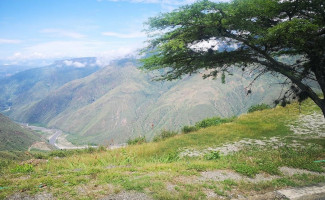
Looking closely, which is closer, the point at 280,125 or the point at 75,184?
the point at 75,184

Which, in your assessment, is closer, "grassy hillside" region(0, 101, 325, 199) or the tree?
"grassy hillside" region(0, 101, 325, 199)

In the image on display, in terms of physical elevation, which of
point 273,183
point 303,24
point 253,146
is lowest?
point 253,146

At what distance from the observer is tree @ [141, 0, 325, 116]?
9.97m

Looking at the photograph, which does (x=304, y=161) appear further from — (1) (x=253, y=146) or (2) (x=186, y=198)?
(2) (x=186, y=198)

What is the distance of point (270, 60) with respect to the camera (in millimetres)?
11914

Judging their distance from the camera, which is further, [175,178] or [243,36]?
[243,36]

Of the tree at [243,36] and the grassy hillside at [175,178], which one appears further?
the tree at [243,36]

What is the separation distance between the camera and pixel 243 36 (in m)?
11.8

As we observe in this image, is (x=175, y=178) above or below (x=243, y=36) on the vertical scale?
below

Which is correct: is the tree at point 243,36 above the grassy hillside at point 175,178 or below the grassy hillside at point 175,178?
above

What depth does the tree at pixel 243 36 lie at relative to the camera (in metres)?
9.97

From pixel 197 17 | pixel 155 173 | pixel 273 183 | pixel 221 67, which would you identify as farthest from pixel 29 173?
pixel 221 67

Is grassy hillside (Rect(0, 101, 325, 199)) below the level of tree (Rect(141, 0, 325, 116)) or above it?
below

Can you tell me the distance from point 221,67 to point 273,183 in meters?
7.45
